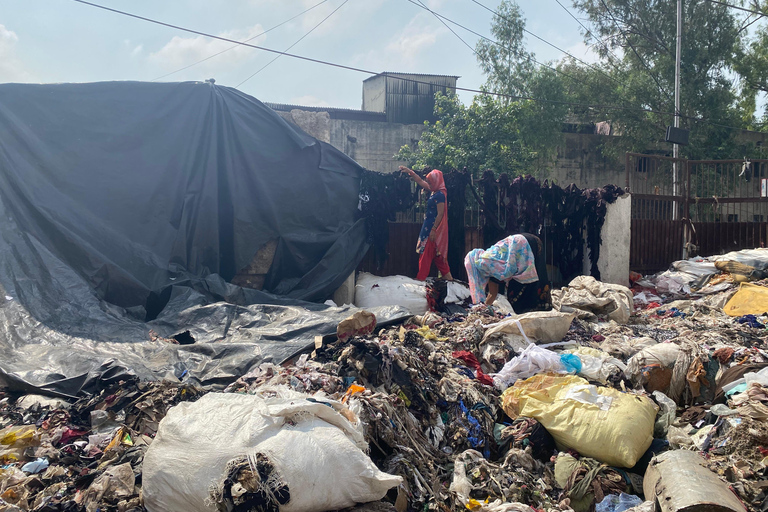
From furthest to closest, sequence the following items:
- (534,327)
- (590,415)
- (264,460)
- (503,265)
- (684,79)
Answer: (684,79)
(503,265)
(534,327)
(590,415)
(264,460)

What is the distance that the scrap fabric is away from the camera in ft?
19.6

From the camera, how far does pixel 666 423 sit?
12.2 ft

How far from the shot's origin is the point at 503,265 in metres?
6.01

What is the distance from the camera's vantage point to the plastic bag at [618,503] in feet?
9.52

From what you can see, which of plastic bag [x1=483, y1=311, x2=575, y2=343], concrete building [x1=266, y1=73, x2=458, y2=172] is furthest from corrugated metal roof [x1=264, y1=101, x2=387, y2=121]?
plastic bag [x1=483, y1=311, x2=575, y2=343]

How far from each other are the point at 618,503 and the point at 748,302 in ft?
17.2

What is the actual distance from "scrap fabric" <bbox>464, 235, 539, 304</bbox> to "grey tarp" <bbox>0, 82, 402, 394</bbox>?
1.34 meters

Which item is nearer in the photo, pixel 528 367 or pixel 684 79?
pixel 528 367

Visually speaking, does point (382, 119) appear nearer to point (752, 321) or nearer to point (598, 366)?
point (752, 321)

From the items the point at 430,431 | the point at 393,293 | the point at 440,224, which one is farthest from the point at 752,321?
the point at 430,431

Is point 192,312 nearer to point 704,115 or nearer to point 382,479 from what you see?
point 382,479

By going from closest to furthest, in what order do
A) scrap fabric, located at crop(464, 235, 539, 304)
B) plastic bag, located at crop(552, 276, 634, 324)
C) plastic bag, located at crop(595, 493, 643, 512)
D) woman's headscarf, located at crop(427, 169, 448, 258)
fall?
plastic bag, located at crop(595, 493, 643, 512) < scrap fabric, located at crop(464, 235, 539, 304) < plastic bag, located at crop(552, 276, 634, 324) < woman's headscarf, located at crop(427, 169, 448, 258)

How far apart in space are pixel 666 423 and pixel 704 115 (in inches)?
681

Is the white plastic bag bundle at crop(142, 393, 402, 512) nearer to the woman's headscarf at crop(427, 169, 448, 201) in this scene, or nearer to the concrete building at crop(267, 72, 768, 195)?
the woman's headscarf at crop(427, 169, 448, 201)
